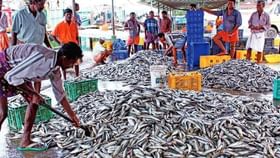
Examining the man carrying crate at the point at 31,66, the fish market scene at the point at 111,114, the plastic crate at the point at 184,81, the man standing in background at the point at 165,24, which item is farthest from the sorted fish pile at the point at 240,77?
the man standing in background at the point at 165,24

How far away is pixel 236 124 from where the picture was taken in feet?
15.9

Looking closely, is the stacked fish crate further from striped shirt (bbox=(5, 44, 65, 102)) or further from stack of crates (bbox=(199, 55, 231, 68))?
striped shirt (bbox=(5, 44, 65, 102))

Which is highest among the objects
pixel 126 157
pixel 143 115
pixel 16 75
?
pixel 16 75

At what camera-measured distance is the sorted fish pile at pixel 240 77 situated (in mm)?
8805

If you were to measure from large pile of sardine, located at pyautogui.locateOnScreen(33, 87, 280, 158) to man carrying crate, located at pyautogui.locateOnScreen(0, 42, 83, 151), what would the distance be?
73cm

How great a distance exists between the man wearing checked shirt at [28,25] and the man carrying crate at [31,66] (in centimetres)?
140

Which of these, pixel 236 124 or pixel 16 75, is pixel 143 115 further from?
pixel 16 75

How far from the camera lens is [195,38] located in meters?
12.0

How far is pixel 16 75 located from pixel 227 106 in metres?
3.11

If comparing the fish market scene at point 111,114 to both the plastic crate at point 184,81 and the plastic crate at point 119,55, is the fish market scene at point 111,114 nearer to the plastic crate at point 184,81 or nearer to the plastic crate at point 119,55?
the plastic crate at point 184,81

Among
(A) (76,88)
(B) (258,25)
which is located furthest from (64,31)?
(B) (258,25)

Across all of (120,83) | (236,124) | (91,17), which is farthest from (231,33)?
(91,17)

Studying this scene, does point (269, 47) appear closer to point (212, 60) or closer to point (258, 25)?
point (258, 25)

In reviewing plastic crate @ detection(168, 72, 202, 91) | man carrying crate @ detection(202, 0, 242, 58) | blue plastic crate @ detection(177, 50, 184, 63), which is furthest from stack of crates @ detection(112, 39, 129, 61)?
plastic crate @ detection(168, 72, 202, 91)
